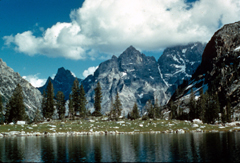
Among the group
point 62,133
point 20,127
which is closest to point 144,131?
point 62,133

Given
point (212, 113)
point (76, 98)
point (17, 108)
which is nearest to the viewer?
point (17, 108)

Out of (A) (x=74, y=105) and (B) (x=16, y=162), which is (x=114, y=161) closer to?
(B) (x=16, y=162)

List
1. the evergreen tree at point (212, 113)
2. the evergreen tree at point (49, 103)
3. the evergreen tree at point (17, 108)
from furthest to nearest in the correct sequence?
1. the evergreen tree at point (212, 113)
2. the evergreen tree at point (49, 103)
3. the evergreen tree at point (17, 108)

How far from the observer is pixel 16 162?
31.3 m

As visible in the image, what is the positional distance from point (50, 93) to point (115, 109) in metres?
41.0

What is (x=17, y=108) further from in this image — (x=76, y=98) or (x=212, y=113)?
(x=212, y=113)

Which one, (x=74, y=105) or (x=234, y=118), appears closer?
(x=74, y=105)

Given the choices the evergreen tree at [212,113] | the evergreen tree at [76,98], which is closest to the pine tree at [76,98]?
the evergreen tree at [76,98]

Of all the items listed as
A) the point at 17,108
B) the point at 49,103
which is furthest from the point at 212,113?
the point at 17,108

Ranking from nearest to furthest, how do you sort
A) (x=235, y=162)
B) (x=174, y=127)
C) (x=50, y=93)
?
(x=235, y=162) → (x=174, y=127) → (x=50, y=93)

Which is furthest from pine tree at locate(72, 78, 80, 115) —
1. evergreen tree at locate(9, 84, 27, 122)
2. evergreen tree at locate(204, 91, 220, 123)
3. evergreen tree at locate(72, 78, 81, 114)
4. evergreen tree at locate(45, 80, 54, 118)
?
evergreen tree at locate(204, 91, 220, 123)

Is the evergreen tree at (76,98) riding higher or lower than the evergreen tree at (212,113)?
higher

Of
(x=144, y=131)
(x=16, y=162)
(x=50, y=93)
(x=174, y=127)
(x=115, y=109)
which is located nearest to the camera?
(x=16, y=162)

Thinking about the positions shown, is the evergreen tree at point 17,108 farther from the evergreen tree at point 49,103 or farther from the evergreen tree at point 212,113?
the evergreen tree at point 212,113
